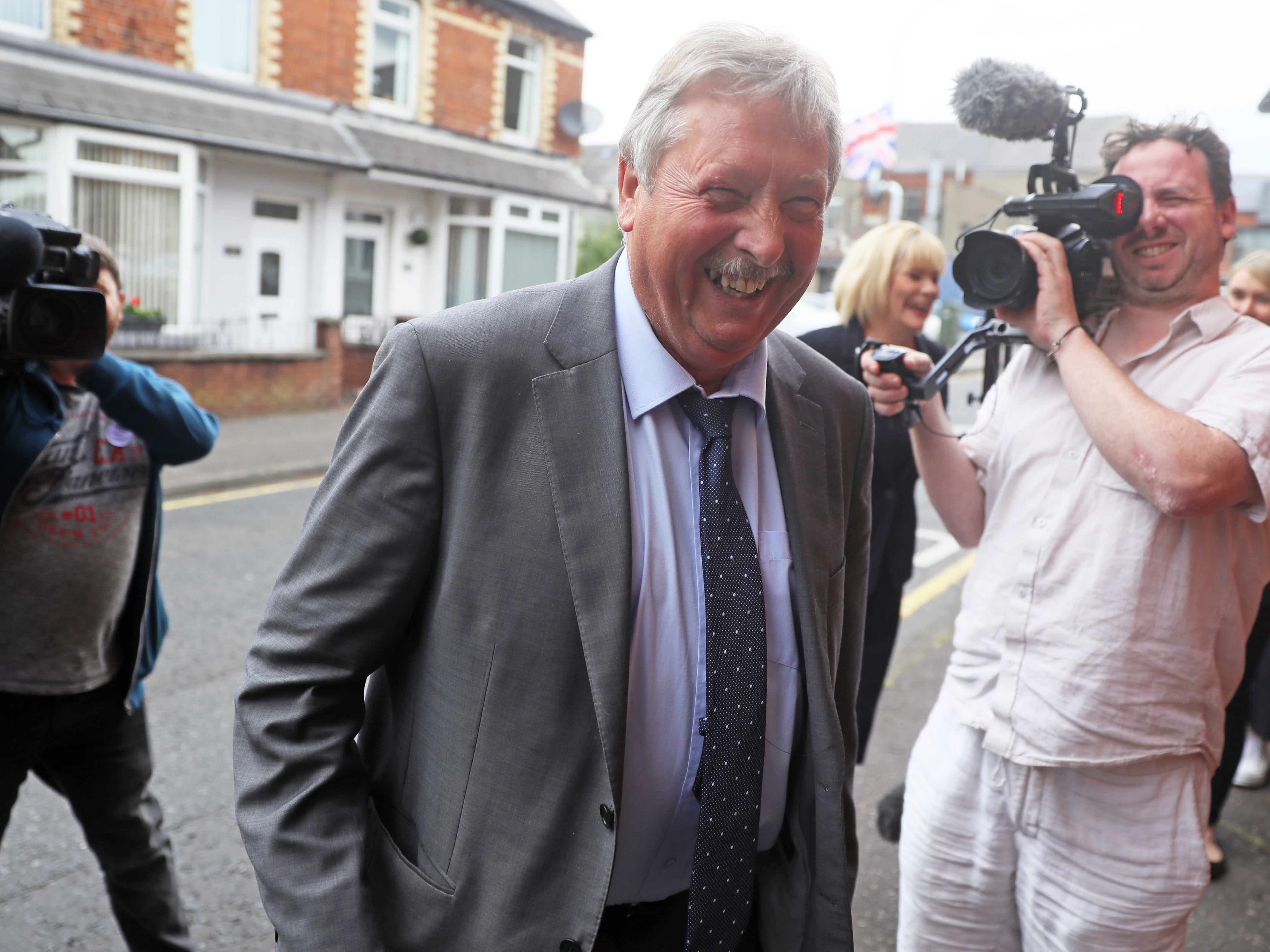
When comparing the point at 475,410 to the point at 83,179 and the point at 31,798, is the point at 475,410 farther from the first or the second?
the point at 83,179

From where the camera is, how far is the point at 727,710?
1553mm

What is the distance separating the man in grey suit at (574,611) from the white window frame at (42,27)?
1348 cm

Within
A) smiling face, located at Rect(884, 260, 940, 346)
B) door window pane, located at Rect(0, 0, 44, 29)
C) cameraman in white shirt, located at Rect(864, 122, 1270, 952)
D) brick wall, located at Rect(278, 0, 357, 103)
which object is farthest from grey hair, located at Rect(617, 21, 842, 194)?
brick wall, located at Rect(278, 0, 357, 103)

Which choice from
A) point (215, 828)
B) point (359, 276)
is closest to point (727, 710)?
point (215, 828)

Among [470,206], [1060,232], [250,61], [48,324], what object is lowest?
[48,324]

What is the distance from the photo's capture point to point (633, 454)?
5.26 ft

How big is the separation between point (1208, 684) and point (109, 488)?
250 centimetres

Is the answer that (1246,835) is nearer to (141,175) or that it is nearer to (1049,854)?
(1049,854)

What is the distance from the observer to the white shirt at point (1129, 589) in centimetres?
204

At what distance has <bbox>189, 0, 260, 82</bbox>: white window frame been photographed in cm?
1397

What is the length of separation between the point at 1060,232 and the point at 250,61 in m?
14.7

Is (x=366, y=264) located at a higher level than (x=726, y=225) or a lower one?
higher

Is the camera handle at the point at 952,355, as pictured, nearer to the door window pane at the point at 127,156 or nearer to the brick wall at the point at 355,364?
the door window pane at the point at 127,156

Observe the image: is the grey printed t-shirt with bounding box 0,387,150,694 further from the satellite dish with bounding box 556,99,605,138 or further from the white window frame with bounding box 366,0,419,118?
the satellite dish with bounding box 556,99,605,138
